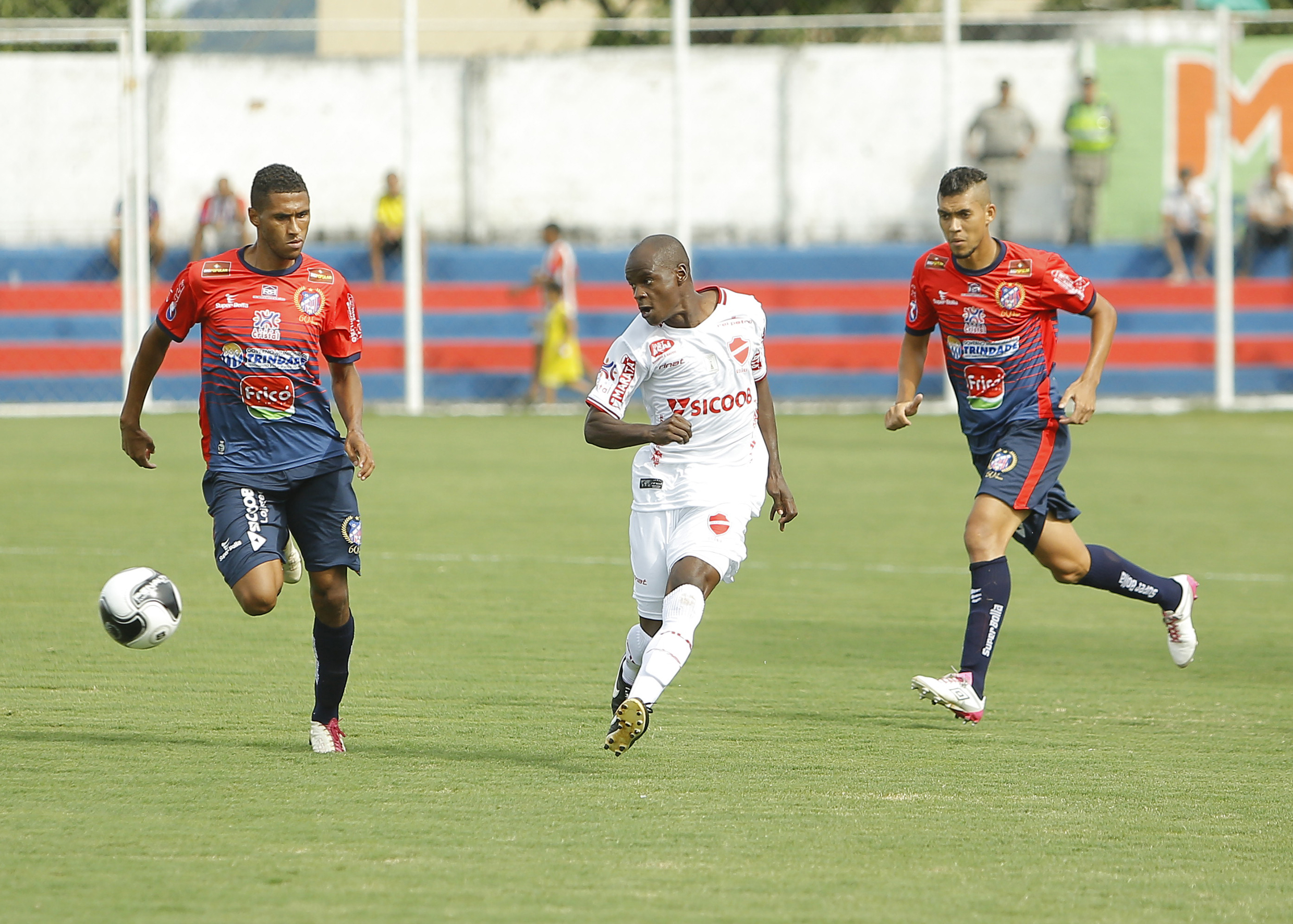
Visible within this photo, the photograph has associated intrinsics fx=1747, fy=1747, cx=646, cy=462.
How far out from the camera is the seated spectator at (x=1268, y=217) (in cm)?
2375

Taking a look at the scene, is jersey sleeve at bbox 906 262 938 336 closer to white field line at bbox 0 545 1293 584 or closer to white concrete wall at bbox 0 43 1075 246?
white field line at bbox 0 545 1293 584

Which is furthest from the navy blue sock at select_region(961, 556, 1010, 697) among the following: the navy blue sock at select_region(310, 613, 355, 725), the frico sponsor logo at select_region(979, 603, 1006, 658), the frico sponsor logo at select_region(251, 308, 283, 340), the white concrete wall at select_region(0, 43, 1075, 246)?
the white concrete wall at select_region(0, 43, 1075, 246)

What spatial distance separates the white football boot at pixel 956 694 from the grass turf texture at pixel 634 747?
9 centimetres

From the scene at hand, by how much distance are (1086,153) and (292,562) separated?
→ 20595mm

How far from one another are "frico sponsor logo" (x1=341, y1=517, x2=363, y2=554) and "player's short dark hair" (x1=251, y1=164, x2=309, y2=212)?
1.10 metres

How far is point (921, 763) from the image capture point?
19.4ft

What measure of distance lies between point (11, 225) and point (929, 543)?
49.4 feet

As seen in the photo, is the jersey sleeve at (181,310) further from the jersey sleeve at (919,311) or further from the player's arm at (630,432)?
the jersey sleeve at (919,311)

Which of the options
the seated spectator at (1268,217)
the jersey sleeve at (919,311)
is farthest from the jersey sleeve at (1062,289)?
the seated spectator at (1268,217)

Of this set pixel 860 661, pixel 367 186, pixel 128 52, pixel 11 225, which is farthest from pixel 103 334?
pixel 860 661

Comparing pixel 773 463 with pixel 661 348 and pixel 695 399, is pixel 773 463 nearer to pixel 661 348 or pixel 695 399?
pixel 695 399

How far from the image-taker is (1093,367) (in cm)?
683

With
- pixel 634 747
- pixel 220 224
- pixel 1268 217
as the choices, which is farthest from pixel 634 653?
pixel 1268 217

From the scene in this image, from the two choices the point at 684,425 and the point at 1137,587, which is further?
the point at 1137,587
